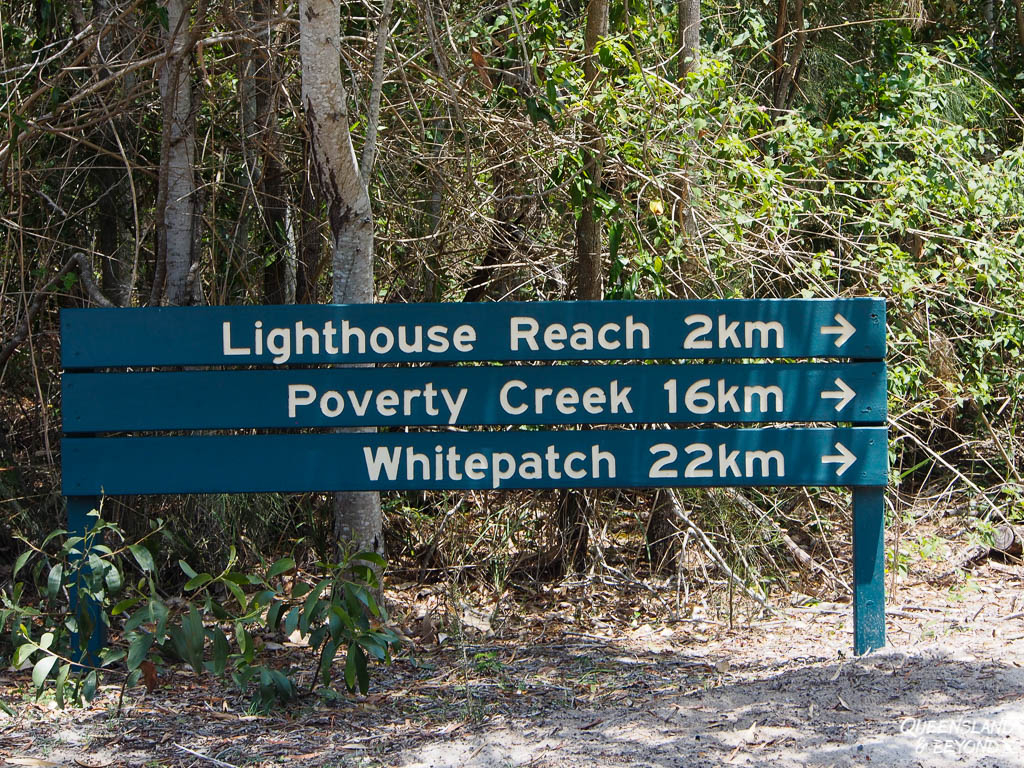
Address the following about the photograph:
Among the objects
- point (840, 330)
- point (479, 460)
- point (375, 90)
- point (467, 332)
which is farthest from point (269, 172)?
point (840, 330)

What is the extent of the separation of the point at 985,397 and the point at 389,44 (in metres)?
4.02

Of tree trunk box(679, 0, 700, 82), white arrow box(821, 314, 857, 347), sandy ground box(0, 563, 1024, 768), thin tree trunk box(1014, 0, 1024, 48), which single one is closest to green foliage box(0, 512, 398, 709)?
sandy ground box(0, 563, 1024, 768)

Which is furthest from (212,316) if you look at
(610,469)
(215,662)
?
(610,469)

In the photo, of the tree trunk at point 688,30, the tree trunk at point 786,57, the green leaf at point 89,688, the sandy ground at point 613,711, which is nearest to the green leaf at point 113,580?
the green leaf at point 89,688

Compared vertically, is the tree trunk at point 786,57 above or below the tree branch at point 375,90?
above

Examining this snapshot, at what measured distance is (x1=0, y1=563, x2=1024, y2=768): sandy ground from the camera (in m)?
3.29

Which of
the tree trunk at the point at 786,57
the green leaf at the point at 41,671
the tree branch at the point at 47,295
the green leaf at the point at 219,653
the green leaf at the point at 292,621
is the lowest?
the green leaf at the point at 41,671

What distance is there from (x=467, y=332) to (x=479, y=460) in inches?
20.2

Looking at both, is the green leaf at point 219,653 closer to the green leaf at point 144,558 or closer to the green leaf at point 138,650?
→ the green leaf at point 138,650

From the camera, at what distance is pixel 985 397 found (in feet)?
19.6

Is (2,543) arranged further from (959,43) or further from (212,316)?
(959,43)

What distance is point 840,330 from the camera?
395cm

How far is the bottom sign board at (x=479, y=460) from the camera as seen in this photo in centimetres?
396

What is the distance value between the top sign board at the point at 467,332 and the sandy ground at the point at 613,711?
133 centimetres
